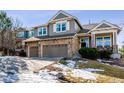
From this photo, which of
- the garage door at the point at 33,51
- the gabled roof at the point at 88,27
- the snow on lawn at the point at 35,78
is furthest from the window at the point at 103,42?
the snow on lawn at the point at 35,78

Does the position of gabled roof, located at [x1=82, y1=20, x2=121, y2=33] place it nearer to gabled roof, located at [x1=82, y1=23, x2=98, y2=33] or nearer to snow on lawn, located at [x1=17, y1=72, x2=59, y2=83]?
gabled roof, located at [x1=82, y1=23, x2=98, y2=33]

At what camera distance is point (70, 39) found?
17156 millimetres

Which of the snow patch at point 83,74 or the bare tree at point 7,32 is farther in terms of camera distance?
the bare tree at point 7,32

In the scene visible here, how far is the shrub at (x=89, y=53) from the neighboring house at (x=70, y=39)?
66 centimetres

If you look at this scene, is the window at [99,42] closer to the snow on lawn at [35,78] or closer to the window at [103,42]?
the window at [103,42]

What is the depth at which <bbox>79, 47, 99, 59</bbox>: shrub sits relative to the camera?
15120 mm

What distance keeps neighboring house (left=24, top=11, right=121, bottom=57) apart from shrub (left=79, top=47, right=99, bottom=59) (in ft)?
2.17

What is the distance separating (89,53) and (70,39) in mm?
2323

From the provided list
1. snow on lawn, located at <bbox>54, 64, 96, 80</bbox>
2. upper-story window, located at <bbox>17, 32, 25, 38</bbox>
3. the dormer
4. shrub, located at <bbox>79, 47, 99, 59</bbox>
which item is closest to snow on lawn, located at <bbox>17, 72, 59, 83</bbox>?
snow on lawn, located at <bbox>54, 64, 96, 80</bbox>

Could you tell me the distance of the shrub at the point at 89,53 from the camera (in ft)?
49.6
